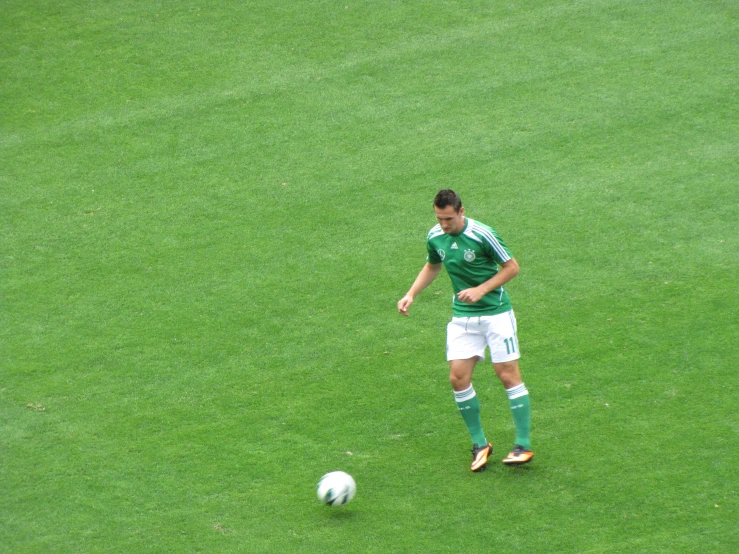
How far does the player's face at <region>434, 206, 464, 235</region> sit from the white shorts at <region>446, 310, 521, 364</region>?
0.68m

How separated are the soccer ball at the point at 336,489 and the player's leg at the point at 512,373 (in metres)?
1.20

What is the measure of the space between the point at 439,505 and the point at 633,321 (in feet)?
9.45

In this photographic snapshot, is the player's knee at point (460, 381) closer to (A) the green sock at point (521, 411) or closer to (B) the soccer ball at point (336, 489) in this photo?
(A) the green sock at point (521, 411)

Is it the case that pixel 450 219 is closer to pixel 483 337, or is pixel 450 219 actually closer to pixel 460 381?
pixel 483 337

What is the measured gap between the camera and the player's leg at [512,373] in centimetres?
640

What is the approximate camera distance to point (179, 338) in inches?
325

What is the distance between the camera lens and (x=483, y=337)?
6535 millimetres

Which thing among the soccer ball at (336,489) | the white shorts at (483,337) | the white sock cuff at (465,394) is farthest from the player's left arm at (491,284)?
the soccer ball at (336,489)

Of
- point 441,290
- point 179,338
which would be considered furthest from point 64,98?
point 441,290

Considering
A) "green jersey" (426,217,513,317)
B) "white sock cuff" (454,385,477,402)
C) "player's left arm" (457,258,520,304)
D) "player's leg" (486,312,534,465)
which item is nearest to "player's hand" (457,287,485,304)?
"player's left arm" (457,258,520,304)

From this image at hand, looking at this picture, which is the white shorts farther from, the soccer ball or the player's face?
the soccer ball

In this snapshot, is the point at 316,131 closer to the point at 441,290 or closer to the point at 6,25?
the point at 441,290

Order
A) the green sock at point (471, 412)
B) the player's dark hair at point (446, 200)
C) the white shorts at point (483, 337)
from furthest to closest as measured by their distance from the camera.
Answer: the green sock at point (471, 412)
the white shorts at point (483, 337)
the player's dark hair at point (446, 200)

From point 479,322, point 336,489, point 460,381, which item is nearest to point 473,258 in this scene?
point 479,322
